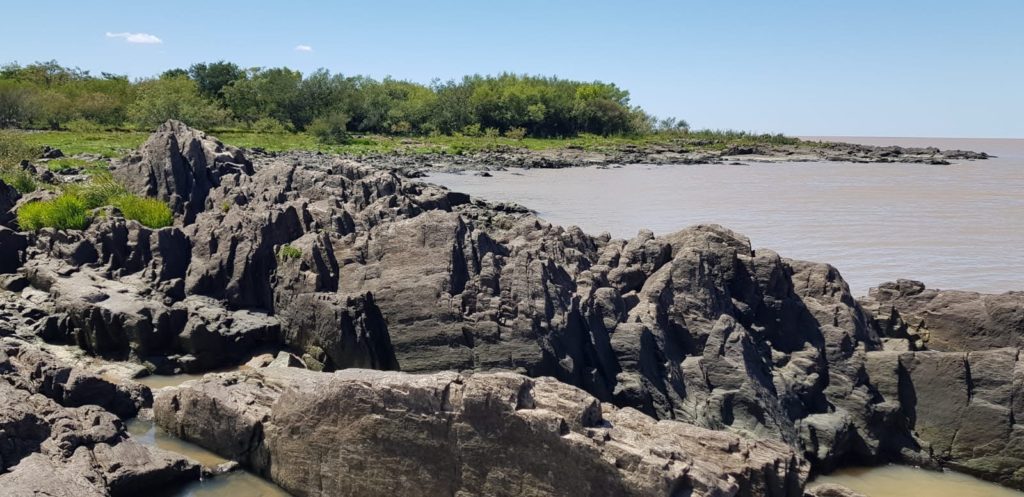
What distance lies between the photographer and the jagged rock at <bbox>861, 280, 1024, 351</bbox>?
1636cm

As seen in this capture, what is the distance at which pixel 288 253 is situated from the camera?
18078 mm

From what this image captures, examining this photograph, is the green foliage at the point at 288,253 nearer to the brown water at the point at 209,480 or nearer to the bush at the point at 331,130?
the brown water at the point at 209,480

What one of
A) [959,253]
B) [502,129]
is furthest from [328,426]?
[502,129]

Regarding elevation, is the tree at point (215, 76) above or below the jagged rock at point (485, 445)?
above

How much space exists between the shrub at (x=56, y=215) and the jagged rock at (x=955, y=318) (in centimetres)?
2024

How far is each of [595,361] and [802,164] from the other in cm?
7953

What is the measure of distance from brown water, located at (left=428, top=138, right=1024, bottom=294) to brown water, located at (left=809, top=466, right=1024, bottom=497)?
40.1 ft

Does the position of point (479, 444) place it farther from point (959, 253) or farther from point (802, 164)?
point (802, 164)

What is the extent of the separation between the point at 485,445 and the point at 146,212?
55.7 ft

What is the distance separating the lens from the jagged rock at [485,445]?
9469mm

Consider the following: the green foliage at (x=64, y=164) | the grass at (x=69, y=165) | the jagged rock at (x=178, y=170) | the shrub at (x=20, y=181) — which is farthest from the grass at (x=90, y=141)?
the jagged rock at (x=178, y=170)

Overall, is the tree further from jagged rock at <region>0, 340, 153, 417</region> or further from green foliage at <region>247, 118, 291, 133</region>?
jagged rock at <region>0, 340, 153, 417</region>

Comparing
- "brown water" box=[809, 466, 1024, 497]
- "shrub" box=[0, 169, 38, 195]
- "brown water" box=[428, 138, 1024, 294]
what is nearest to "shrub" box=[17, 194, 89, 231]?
"shrub" box=[0, 169, 38, 195]

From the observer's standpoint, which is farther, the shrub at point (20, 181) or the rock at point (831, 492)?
the shrub at point (20, 181)
